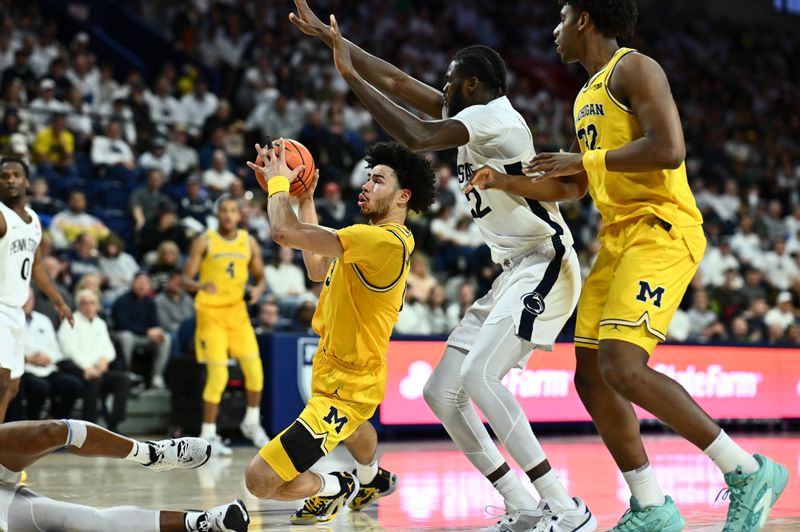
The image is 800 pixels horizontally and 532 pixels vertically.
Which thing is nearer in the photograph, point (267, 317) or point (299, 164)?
point (299, 164)

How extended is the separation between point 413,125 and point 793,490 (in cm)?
370

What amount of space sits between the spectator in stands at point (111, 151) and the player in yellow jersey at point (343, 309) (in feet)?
28.1

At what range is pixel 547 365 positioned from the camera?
1123 centimetres

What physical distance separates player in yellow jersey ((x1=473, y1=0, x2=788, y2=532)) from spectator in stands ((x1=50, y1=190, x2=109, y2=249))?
819 cm

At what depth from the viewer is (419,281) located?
42.0 feet

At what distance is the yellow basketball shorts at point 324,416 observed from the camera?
Result: 4.64 metres

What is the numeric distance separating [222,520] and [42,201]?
8.56m

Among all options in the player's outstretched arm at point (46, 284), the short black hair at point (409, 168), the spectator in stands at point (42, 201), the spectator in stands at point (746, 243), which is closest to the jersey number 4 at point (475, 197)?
the short black hair at point (409, 168)

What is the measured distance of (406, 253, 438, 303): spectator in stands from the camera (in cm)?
1260

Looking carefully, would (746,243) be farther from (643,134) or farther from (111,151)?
(643,134)

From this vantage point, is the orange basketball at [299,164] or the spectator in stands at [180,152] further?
the spectator in stands at [180,152]

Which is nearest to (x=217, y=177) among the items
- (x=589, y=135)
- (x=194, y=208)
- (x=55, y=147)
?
(x=194, y=208)

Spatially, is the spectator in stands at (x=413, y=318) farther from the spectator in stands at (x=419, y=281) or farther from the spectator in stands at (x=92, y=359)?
the spectator in stands at (x=92, y=359)

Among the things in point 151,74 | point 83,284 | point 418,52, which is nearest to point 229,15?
point 151,74
